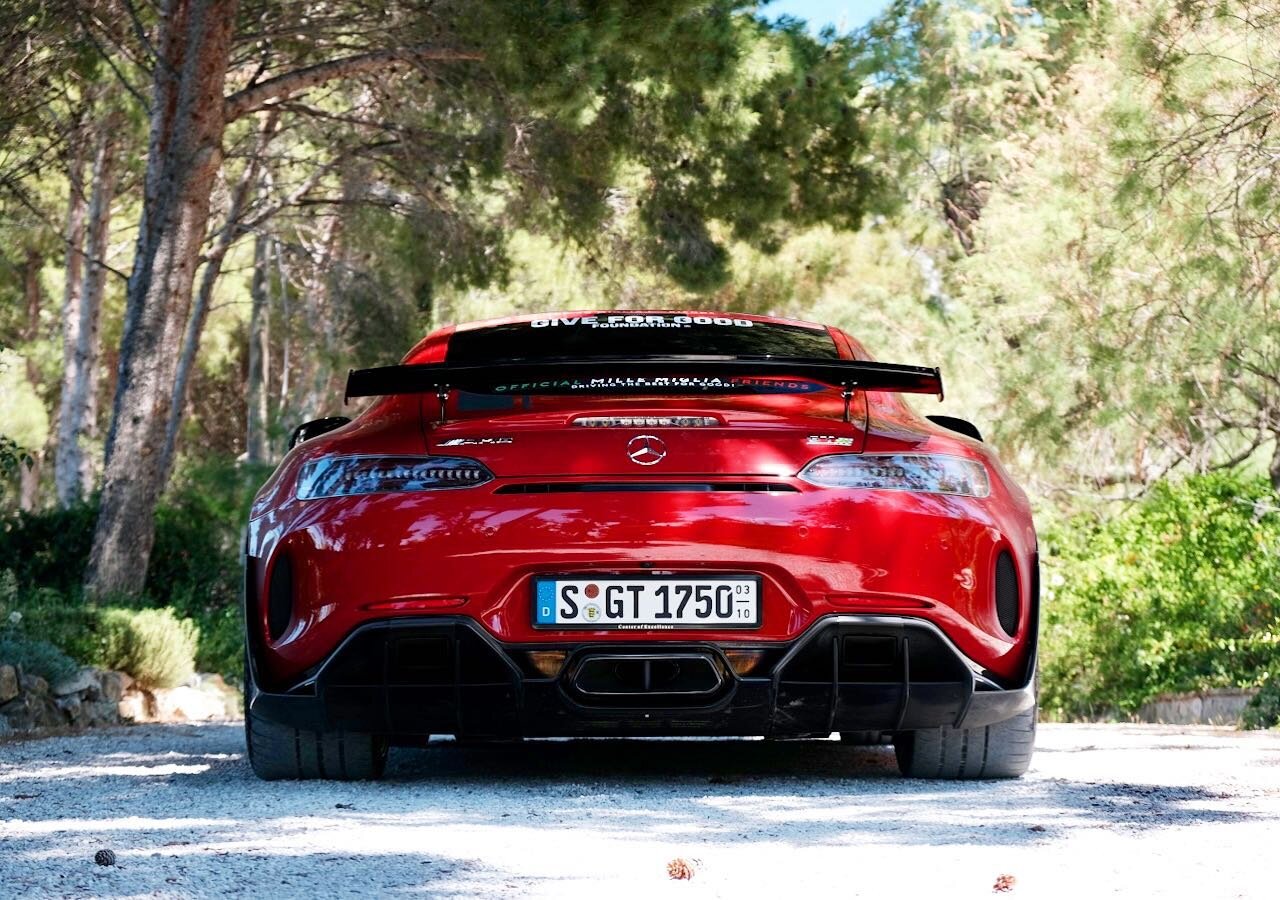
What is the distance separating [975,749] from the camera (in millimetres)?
5258

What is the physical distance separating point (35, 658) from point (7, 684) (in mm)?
703

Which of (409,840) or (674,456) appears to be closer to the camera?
(409,840)

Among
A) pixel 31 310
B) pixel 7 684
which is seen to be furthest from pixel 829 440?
pixel 31 310

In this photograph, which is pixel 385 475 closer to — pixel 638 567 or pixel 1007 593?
pixel 638 567

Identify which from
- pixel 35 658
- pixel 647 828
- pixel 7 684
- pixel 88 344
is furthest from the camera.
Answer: pixel 88 344

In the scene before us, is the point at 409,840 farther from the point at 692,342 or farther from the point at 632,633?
the point at 692,342

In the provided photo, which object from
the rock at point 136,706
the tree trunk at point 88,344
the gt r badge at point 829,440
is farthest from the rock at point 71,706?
the tree trunk at point 88,344

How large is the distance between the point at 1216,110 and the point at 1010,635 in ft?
24.4

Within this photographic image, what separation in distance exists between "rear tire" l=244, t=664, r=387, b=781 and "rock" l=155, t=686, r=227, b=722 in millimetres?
7110

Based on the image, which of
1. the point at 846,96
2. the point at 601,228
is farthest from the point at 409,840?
the point at 601,228

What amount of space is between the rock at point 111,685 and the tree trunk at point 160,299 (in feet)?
7.80

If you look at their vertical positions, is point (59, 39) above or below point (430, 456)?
above

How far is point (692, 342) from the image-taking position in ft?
Result: 19.2

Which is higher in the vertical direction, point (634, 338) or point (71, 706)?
point (634, 338)
